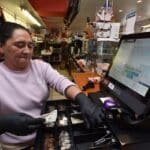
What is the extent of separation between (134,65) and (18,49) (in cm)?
66

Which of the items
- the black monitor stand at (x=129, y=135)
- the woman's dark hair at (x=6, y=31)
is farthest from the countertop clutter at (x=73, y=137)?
the woman's dark hair at (x=6, y=31)

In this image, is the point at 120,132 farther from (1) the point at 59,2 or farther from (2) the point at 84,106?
(1) the point at 59,2

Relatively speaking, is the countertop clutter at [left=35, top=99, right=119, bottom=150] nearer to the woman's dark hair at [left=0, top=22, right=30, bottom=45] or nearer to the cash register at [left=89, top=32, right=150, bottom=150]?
the cash register at [left=89, top=32, right=150, bottom=150]

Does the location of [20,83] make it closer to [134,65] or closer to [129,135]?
[134,65]

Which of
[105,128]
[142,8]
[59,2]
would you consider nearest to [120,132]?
[105,128]

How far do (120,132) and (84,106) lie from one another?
25 cm

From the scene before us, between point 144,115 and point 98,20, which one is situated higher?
point 98,20

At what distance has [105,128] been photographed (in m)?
0.86

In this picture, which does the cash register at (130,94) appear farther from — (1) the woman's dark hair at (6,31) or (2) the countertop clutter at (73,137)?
(1) the woman's dark hair at (6,31)

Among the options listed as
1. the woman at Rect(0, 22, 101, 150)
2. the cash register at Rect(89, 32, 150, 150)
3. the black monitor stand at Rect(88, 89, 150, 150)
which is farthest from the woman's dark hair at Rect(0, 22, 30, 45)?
the black monitor stand at Rect(88, 89, 150, 150)

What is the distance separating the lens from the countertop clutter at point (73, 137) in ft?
2.46

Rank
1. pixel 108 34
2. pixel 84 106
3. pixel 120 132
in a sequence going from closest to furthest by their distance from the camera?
pixel 120 132, pixel 84 106, pixel 108 34

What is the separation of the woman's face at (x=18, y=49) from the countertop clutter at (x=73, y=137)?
0.49 m

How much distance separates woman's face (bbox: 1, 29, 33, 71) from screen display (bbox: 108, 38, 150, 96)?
54cm
